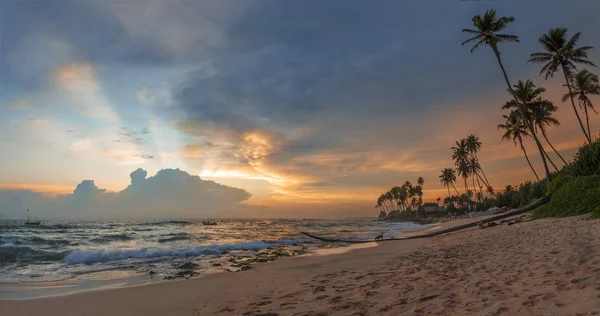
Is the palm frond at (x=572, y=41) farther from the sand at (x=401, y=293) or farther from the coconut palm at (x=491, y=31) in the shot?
the sand at (x=401, y=293)

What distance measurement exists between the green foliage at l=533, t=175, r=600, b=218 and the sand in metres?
10.8

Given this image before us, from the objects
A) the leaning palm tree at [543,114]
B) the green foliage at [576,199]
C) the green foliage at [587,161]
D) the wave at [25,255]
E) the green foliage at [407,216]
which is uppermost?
the leaning palm tree at [543,114]

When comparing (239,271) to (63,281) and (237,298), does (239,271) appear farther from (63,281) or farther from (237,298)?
(63,281)

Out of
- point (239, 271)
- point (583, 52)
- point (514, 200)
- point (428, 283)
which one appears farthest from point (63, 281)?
point (514, 200)

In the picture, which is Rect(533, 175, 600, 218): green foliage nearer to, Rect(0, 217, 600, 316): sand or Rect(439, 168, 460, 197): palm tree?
Rect(0, 217, 600, 316): sand

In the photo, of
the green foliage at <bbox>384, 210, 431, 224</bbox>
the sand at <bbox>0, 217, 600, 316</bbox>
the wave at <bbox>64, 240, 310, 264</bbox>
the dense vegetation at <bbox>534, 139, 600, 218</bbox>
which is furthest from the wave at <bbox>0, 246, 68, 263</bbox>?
the green foliage at <bbox>384, 210, 431, 224</bbox>

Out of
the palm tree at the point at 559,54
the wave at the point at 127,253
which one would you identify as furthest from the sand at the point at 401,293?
the palm tree at the point at 559,54

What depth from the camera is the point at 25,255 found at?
15.9 m

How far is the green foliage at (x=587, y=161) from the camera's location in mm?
20562

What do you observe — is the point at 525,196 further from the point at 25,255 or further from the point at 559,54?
the point at 25,255

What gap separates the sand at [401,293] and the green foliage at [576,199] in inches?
425

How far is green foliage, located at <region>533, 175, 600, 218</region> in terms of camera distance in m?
16.8

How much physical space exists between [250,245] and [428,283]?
17.2 m

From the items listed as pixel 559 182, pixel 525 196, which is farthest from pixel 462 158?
pixel 559 182
